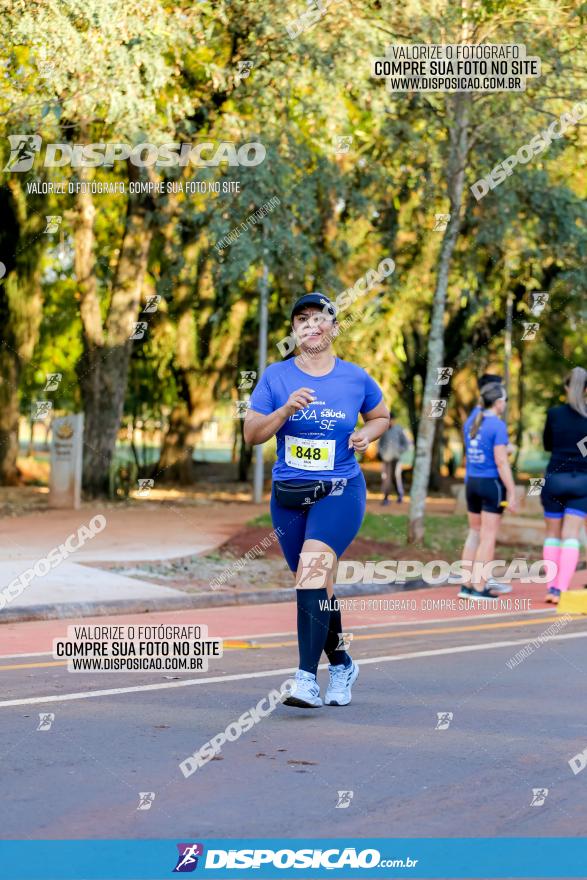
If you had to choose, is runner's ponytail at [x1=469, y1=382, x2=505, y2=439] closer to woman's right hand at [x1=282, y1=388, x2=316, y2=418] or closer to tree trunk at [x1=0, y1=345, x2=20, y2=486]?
woman's right hand at [x1=282, y1=388, x2=316, y2=418]

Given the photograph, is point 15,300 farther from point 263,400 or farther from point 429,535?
point 263,400

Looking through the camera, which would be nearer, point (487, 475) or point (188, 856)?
point (188, 856)

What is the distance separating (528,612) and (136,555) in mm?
5177

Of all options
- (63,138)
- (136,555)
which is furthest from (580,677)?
(63,138)

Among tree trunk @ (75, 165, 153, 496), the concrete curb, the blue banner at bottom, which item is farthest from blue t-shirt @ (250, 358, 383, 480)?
tree trunk @ (75, 165, 153, 496)

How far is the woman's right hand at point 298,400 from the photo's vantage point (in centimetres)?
678

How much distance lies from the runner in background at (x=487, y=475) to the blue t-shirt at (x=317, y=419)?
576 centimetres

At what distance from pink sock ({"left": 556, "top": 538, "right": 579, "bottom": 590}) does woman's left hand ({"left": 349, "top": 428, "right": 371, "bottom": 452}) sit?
5866 millimetres

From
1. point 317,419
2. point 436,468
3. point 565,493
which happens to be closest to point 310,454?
point 317,419

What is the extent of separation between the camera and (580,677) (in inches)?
341

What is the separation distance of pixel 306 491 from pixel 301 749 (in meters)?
1.37

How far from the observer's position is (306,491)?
7.12 m

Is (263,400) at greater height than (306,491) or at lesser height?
greater


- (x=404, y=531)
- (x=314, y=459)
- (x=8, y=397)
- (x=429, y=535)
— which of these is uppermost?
(x=314, y=459)
